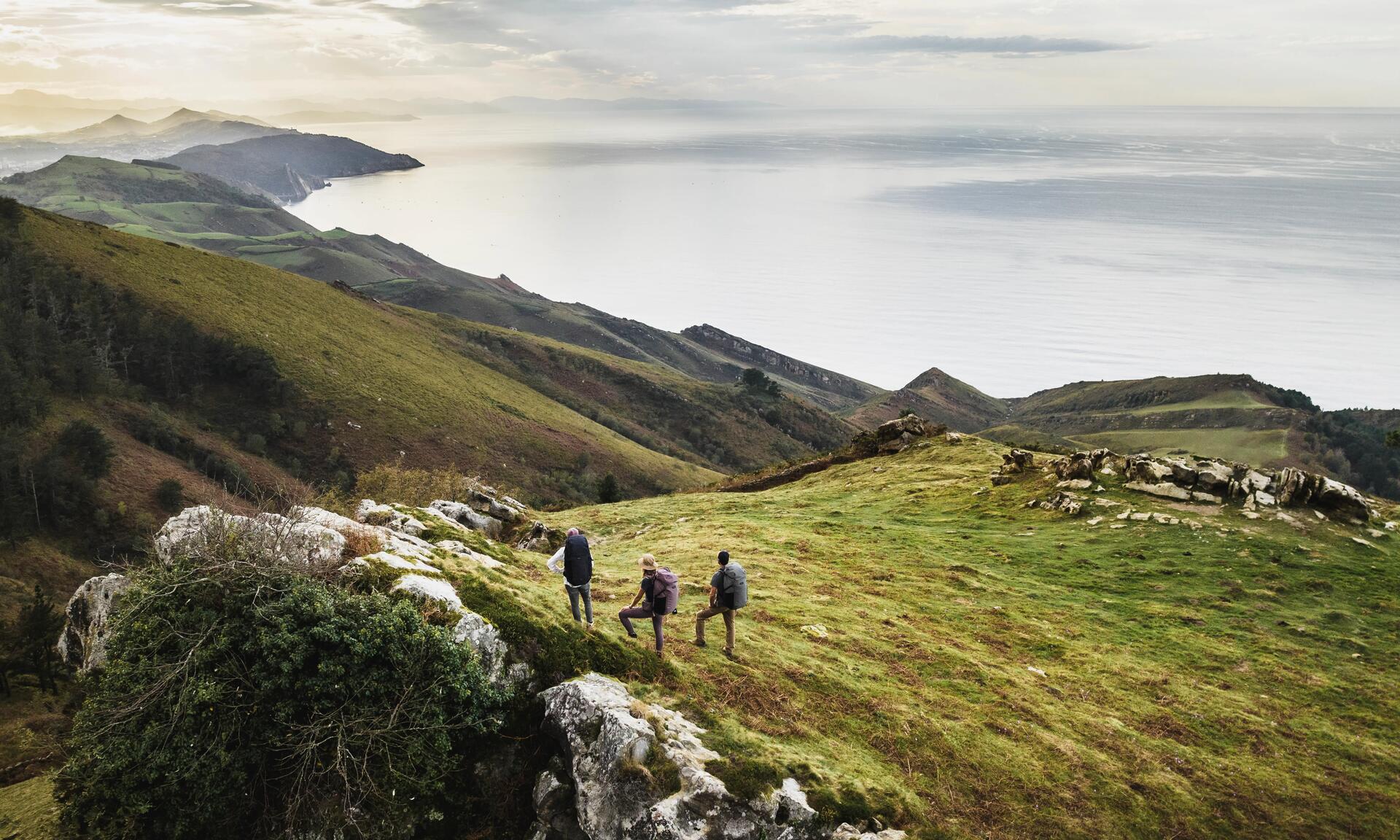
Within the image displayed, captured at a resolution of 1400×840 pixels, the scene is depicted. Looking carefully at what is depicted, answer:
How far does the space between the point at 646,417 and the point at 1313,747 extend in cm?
15115

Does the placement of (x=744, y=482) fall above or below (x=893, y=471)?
below

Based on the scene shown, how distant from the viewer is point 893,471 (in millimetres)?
49312

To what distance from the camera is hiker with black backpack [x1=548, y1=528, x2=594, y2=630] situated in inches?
645

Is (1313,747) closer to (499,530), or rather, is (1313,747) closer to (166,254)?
(499,530)

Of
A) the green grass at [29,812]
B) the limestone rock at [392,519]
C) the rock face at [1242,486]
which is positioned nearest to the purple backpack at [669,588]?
the limestone rock at [392,519]

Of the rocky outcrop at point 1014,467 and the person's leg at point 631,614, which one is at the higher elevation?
the person's leg at point 631,614

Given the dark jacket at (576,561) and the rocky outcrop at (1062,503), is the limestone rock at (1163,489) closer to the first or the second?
the rocky outcrop at (1062,503)

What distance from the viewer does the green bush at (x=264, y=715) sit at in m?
12.0

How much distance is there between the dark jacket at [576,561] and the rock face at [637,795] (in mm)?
3319

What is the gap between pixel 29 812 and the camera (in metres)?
14.0

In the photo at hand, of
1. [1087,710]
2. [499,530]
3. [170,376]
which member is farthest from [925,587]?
[170,376]

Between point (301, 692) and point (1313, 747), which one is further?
point (1313, 747)

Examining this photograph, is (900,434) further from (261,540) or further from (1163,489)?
(261,540)

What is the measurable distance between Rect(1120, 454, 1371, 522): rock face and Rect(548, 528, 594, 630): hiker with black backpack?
29.4 m
